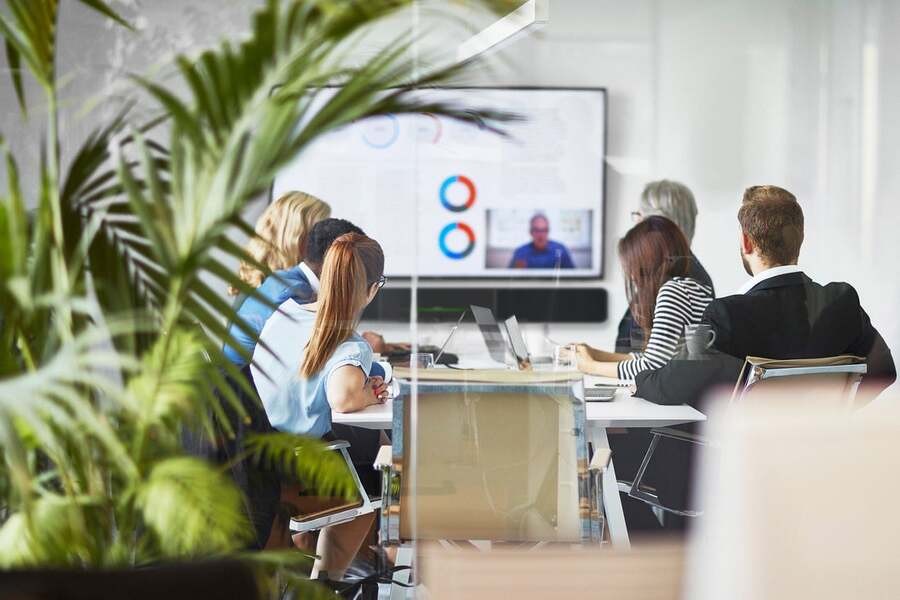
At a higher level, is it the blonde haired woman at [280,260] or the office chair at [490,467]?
the blonde haired woman at [280,260]

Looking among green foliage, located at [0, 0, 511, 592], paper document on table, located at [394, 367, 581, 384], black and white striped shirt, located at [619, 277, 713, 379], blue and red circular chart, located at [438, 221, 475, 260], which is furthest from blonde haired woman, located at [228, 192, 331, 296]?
green foliage, located at [0, 0, 511, 592]

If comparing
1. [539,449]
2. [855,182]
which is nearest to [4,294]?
[539,449]

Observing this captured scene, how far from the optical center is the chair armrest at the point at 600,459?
298 centimetres

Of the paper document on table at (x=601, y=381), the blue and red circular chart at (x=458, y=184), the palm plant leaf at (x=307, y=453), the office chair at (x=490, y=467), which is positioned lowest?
the office chair at (x=490, y=467)

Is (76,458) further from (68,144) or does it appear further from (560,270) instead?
(68,144)

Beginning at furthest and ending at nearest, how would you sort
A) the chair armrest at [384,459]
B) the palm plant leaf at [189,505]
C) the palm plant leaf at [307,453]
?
the chair armrest at [384,459] → the palm plant leaf at [307,453] → the palm plant leaf at [189,505]

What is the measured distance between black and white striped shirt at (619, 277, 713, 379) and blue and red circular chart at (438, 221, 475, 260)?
55cm

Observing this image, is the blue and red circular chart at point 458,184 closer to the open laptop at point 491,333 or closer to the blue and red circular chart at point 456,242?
the blue and red circular chart at point 456,242

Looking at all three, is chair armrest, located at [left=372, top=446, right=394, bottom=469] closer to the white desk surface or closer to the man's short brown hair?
the white desk surface

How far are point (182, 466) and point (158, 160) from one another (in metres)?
0.57

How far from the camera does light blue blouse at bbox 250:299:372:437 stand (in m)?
3.02

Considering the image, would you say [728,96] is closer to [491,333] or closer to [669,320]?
[669,320]

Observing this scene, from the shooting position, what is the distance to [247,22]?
11.1 ft

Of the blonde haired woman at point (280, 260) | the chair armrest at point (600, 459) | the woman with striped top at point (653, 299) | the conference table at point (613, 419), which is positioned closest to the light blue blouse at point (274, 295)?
the blonde haired woman at point (280, 260)
